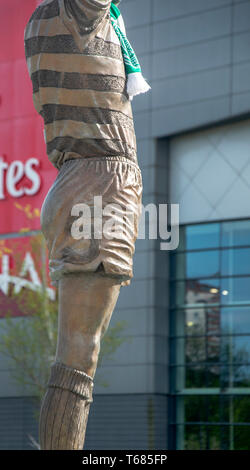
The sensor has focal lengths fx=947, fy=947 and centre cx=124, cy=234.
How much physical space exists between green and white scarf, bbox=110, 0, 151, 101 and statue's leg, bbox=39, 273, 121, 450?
762 mm

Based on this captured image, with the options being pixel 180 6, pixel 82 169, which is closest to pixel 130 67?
pixel 82 169

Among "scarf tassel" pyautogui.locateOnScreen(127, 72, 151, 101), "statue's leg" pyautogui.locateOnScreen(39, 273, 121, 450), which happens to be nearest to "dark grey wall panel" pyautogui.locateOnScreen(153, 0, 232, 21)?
"scarf tassel" pyautogui.locateOnScreen(127, 72, 151, 101)

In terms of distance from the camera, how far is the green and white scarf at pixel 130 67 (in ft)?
12.3

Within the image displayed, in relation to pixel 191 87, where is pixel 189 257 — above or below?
below

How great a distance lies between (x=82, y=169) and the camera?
3.62 meters

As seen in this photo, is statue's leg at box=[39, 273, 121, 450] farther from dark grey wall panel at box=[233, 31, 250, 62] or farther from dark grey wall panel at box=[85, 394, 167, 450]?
dark grey wall panel at box=[85, 394, 167, 450]

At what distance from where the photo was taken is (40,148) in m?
23.2

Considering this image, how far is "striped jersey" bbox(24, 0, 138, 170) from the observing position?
3.64 meters

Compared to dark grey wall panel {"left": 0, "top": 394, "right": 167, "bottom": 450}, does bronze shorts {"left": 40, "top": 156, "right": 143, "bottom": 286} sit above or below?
below

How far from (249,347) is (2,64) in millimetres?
9581

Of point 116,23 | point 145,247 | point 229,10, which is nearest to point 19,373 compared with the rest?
point 145,247

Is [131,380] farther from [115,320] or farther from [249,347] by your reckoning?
[249,347]

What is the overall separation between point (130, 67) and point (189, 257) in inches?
709

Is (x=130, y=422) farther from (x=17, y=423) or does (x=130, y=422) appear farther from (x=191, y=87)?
(x=191, y=87)
